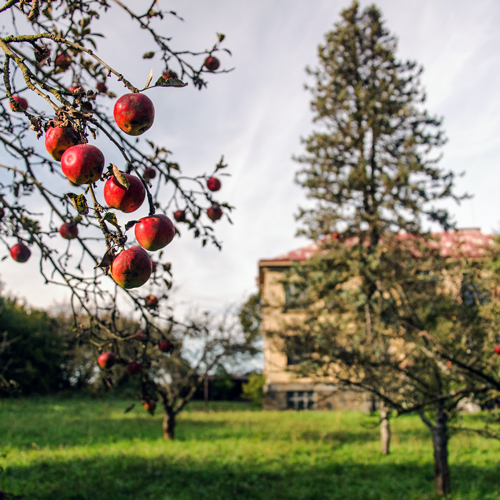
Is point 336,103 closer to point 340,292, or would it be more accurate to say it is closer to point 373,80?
point 373,80

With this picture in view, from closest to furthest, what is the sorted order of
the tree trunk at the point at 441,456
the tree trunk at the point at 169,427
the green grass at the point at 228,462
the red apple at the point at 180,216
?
the red apple at the point at 180,216
the tree trunk at the point at 441,456
the green grass at the point at 228,462
the tree trunk at the point at 169,427

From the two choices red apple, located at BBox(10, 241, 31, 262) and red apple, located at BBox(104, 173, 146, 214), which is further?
red apple, located at BBox(10, 241, 31, 262)

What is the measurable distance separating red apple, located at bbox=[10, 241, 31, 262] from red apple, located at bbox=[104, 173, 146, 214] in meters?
1.91

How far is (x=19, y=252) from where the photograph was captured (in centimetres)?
257

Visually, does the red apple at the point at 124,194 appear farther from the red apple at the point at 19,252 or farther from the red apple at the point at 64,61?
the red apple at the point at 64,61

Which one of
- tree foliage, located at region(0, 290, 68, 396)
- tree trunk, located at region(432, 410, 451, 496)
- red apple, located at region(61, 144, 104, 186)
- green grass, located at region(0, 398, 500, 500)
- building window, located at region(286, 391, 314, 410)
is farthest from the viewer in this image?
tree foliage, located at region(0, 290, 68, 396)

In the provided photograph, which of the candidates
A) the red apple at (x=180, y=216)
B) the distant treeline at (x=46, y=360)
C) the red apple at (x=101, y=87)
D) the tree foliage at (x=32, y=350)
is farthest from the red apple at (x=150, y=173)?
the tree foliage at (x=32, y=350)

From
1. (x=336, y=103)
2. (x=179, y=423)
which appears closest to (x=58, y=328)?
(x=179, y=423)

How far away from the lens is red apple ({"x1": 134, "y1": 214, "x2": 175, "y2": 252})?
102cm

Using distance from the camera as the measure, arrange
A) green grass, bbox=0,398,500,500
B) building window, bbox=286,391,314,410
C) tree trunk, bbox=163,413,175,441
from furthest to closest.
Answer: building window, bbox=286,391,314,410 < tree trunk, bbox=163,413,175,441 < green grass, bbox=0,398,500,500

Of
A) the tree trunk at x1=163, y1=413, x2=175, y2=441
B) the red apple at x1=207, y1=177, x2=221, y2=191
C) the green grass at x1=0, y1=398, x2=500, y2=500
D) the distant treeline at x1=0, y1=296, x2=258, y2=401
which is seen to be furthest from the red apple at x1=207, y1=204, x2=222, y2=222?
the distant treeline at x1=0, y1=296, x2=258, y2=401

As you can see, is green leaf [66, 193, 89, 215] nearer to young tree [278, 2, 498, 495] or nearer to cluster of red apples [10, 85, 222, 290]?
cluster of red apples [10, 85, 222, 290]

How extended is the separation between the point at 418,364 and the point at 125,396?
616 inches

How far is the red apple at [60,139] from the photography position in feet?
3.32
